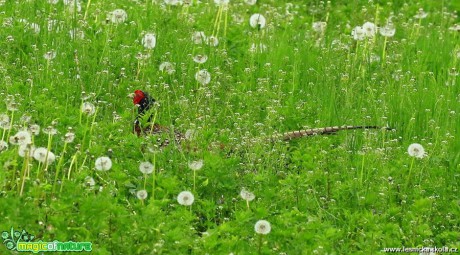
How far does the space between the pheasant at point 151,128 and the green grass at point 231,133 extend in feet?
0.23

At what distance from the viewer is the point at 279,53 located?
9.77m

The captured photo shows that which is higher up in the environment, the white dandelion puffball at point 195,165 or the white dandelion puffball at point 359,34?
the white dandelion puffball at point 195,165

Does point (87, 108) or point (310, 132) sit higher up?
point (87, 108)

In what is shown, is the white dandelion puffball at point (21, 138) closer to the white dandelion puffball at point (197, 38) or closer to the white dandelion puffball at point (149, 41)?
the white dandelion puffball at point (149, 41)

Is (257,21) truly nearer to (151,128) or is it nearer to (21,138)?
(151,128)

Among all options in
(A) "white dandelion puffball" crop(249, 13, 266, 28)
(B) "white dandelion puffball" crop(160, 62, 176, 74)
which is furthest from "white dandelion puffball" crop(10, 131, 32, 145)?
(A) "white dandelion puffball" crop(249, 13, 266, 28)

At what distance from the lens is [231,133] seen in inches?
310

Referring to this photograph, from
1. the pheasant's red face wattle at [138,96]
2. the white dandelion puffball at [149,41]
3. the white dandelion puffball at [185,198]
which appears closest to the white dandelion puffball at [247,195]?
the white dandelion puffball at [185,198]

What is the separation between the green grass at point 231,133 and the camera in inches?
246

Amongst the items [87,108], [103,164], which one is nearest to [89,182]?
[103,164]

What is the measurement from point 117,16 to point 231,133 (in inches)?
92.9

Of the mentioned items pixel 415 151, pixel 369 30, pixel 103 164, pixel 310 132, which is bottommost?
pixel 310 132

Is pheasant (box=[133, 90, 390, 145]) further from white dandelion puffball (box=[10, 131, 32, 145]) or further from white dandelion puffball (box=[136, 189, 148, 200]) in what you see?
white dandelion puffball (box=[10, 131, 32, 145])

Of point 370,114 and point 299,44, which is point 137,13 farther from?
point 370,114
